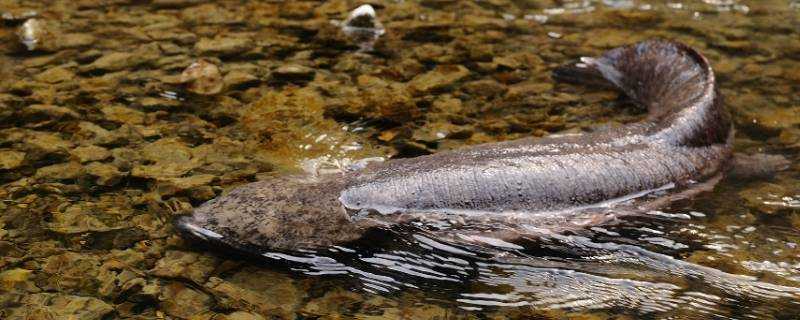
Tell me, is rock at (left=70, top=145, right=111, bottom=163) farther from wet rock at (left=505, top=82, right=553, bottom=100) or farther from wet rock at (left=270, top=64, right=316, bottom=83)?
wet rock at (left=505, top=82, right=553, bottom=100)

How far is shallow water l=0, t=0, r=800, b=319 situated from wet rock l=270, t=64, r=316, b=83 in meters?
0.02

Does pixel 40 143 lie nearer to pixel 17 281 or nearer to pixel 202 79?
pixel 202 79

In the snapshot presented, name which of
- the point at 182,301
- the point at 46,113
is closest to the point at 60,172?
the point at 46,113

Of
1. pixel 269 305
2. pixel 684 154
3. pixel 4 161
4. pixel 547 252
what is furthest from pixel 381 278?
pixel 4 161

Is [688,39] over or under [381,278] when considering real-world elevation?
over

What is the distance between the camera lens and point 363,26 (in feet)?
26.8

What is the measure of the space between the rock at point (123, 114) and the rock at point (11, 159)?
0.80 metres

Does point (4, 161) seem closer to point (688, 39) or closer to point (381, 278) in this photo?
point (381, 278)

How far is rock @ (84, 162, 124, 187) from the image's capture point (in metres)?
5.09

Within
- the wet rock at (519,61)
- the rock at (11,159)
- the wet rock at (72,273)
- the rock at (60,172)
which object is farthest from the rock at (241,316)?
the wet rock at (519,61)

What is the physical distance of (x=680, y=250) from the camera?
15.2 ft

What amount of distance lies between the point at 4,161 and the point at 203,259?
1735mm

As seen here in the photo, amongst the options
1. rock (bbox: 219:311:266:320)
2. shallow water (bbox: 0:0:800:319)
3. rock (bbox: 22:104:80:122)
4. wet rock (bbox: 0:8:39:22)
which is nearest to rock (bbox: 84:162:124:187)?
shallow water (bbox: 0:0:800:319)

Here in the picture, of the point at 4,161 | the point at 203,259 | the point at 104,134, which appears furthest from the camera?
the point at 104,134
